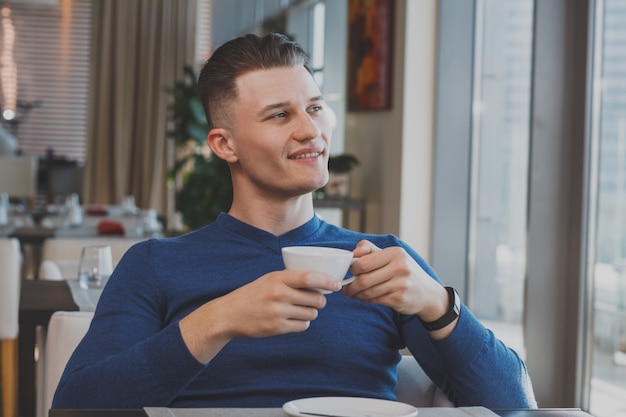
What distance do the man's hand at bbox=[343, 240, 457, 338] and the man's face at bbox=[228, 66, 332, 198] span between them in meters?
0.26

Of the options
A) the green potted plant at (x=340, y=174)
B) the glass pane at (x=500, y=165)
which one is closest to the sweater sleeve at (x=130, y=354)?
the glass pane at (x=500, y=165)

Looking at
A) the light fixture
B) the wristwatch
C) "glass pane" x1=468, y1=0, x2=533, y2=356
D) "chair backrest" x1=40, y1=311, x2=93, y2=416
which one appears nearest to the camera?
the wristwatch

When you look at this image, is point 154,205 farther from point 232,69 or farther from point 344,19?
point 232,69

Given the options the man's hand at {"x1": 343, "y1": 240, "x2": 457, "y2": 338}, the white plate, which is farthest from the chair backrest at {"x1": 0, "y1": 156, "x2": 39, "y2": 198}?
the white plate

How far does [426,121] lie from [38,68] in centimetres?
817

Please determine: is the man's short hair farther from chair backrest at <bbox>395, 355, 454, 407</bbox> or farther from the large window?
the large window

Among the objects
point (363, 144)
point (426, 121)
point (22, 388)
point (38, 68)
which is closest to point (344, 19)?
point (363, 144)

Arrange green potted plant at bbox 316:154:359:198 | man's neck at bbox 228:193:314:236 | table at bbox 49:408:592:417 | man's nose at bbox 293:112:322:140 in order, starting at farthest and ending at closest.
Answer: green potted plant at bbox 316:154:359:198
man's neck at bbox 228:193:314:236
man's nose at bbox 293:112:322:140
table at bbox 49:408:592:417

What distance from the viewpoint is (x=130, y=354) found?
1.43 metres

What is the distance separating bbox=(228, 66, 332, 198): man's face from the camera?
5.25ft

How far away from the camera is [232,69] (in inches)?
66.9

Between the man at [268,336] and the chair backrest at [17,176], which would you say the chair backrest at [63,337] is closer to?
the man at [268,336]

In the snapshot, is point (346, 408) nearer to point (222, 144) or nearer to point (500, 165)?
point (222, 144)

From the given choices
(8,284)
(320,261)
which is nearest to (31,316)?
(320,261)
